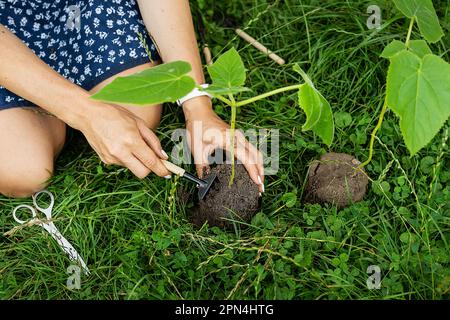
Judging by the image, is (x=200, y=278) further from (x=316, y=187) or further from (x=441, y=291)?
(x=441, y=291)

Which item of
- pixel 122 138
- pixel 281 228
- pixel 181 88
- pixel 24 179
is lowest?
pixel 281 228

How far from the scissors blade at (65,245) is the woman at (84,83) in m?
0.16

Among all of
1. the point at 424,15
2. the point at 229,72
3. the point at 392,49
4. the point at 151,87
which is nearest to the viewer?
the point at 151,87

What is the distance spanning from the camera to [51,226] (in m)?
1.68

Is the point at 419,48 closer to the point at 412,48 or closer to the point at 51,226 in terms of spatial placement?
the point at 412,48

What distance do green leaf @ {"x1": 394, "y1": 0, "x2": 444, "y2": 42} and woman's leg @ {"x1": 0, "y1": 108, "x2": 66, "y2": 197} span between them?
113cm

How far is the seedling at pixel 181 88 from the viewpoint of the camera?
112cm

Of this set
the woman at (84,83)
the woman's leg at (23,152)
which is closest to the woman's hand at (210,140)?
the woman at (84,83)

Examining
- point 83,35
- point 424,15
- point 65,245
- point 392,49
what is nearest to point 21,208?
point 65,245

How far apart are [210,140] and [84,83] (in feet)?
1.55

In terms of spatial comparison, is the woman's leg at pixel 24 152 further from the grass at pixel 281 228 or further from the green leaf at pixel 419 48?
the green leaf at pixel 419 48

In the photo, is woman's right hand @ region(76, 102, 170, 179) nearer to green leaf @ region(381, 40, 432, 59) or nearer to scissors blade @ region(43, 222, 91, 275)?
scissors blade @ region(43, 222, 91, 275)

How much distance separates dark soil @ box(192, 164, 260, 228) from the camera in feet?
5.25

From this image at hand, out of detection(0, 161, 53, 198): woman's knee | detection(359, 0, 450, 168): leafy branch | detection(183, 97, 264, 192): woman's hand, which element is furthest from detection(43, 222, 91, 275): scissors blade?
detection(359, 0, 450, 168): leafy branch
